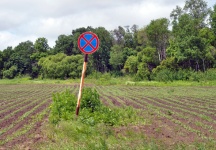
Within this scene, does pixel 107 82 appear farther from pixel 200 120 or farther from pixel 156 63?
pixel 200 120

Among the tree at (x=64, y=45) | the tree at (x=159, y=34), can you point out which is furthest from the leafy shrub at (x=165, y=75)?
the tree at (x=64, y=45)

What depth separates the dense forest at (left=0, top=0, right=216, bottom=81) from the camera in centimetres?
5244

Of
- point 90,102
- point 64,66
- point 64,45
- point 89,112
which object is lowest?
point 89,112

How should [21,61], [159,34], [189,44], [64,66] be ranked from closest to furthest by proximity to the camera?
[189,44] < [159,34] < [64,66] < [21,61]

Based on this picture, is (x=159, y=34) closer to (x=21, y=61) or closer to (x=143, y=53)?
(x=143, y=53)

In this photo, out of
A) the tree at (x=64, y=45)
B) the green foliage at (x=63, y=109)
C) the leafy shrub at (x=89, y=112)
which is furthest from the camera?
the tree at (x=64, y=45)

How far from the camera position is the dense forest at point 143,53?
5244 centimetres

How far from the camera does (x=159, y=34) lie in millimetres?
66312

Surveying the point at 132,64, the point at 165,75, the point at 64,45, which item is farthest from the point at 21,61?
the point at 165,75

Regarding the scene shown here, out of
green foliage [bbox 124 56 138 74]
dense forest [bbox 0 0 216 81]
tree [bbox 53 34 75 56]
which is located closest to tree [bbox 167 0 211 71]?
dense forest [bbox 0 0 216 81]

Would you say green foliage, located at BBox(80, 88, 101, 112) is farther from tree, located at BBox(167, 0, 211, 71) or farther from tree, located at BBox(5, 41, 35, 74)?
tree, located at BBox(5, 41, 35, 74)

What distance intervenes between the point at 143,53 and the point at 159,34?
7180 millimetres

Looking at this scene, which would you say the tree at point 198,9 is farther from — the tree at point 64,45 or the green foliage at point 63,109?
the green foliage at point 63,109

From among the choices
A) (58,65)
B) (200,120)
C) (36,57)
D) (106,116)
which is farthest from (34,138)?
(36,57)
